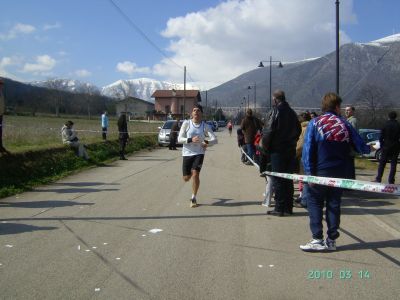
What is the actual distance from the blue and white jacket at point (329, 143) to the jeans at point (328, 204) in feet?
0.29

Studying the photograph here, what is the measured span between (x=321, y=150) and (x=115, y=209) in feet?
13.0

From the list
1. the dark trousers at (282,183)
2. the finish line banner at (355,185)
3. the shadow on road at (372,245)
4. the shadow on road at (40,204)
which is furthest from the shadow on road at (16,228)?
the shadow on road at (372,245)

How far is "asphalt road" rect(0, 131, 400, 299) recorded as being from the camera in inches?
173

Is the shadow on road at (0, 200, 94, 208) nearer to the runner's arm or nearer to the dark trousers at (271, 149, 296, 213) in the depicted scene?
the runner's arm

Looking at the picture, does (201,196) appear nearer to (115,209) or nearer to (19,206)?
(115,209)

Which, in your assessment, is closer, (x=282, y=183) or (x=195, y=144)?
(x=282, y=183)

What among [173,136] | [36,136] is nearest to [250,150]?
[173,136]

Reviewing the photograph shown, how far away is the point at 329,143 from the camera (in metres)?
5.63

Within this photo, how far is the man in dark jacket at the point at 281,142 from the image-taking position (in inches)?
295

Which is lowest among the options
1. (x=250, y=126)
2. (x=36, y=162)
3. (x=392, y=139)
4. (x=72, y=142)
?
(x=36, y=162)

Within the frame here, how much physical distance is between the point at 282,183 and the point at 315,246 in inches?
82.6

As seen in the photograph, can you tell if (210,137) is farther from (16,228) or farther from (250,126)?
(250,126)

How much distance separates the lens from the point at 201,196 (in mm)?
9570

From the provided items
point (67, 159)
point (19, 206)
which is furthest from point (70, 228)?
point (67, 159)
